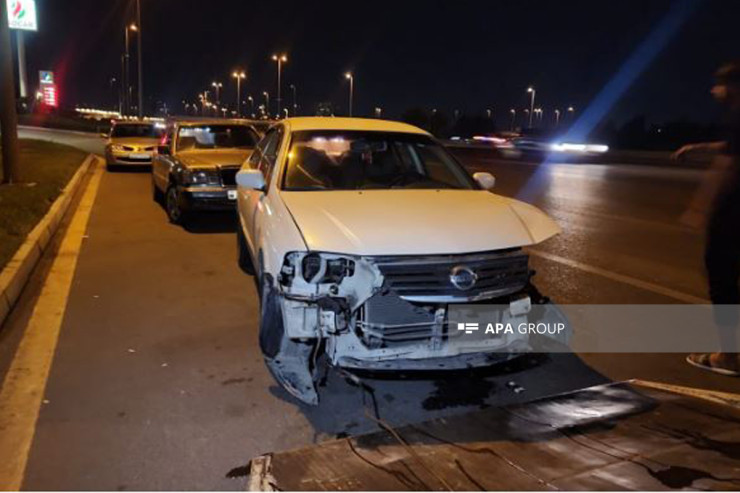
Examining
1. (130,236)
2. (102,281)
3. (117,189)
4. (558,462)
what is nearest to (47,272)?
(102,281)

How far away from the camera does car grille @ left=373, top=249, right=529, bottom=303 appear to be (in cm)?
386

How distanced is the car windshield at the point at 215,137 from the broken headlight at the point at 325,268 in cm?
743

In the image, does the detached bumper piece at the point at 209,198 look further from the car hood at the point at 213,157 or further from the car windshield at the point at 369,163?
the car windshield at the point at 369,163

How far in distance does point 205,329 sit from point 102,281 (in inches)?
79.4

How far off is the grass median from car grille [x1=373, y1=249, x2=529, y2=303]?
181 inches

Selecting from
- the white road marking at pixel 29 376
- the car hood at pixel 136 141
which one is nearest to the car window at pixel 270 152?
the white road marking at pixel 29 376

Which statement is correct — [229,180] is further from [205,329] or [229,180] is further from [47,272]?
[205,329]

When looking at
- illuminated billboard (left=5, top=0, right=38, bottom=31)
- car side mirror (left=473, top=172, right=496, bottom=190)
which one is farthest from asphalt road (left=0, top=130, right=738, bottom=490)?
illuminated billboard (left=5, top=0, right=38, bottom=31)

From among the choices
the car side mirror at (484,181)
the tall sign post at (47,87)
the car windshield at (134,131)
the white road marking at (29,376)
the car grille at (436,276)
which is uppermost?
the tall sign post at (47,87)

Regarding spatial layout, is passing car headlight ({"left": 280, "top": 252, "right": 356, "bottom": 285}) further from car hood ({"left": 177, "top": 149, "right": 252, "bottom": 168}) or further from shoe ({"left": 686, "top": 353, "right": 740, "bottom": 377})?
car hood ({"left": 177, "top": 149, "right": 252, "bottom": 168})

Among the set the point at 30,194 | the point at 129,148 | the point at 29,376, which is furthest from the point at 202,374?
the point at 129,148

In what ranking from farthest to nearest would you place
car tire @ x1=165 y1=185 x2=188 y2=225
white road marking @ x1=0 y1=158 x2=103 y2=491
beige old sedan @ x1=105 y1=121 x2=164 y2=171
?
beige old sedan @ x1=105 y1=121 x2=164 y2=171, car tire @ x1=165 y1=185 x2=188 y2=225, white road marking @ x1=0 y1=158 x2=103 y2=491

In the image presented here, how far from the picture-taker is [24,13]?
48562 millimetres

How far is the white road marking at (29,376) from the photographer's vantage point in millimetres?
3374
